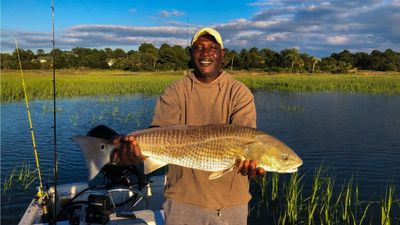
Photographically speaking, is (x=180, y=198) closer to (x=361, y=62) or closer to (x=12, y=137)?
(x=12, y=137)

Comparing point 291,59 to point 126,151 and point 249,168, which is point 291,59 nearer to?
point 249,168

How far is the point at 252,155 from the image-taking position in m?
3.06

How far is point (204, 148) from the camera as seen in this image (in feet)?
10.1

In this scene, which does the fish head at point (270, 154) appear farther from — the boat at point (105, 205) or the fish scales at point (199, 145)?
the boat at point (105, 205)

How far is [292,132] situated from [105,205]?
11644 mm

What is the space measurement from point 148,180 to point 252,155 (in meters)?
3.60

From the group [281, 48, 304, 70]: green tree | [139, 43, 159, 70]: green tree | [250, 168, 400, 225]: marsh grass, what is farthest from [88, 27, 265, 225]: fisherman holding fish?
[281, 48, 304, 70]: green tree

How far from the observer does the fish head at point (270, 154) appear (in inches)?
120

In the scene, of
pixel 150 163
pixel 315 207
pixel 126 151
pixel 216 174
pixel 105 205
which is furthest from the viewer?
Answer: pixel 315 207

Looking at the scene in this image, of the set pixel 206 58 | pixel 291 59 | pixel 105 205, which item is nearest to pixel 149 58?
pixel 291 59

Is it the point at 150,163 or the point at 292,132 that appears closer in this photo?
the point at 150,163

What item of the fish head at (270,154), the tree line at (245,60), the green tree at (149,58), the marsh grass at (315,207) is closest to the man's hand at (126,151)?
the fish head at (270,154)

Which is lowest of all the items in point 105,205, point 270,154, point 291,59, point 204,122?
point 105,205

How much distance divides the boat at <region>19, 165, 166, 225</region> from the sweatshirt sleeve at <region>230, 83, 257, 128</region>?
6.10ft
